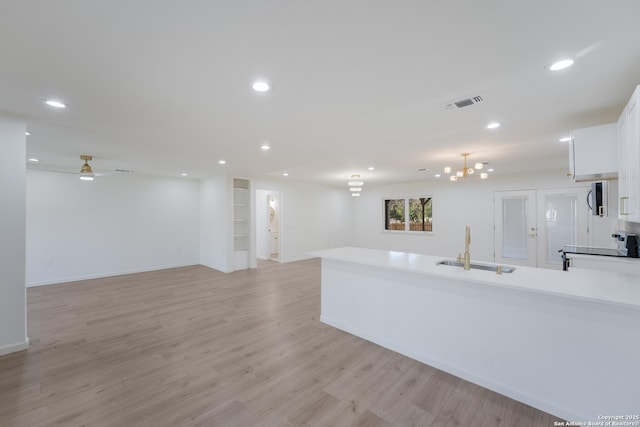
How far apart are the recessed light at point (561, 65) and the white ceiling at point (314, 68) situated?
0.22 feet

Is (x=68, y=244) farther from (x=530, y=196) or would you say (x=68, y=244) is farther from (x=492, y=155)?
(x=530, y=196)

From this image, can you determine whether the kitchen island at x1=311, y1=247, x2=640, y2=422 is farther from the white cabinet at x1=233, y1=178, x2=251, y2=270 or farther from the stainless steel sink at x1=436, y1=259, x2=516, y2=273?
the white cabinet at x1=233, y1=178, x2=251, y2=270

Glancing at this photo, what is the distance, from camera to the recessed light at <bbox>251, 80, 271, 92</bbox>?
212 centimetres

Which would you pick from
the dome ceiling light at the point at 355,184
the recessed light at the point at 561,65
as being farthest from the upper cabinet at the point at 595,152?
the dome ceiling light at the point at 355,184

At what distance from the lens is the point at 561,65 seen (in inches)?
73.5

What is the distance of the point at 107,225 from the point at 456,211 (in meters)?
9.11

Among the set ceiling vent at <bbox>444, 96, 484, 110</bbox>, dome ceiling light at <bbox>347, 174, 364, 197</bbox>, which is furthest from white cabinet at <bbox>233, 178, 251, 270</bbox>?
ceiling vent at <bbox>444, 96, 484, 110</bbox>

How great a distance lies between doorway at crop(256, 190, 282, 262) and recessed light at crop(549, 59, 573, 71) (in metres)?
7.43

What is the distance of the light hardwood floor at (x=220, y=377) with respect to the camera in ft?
6.48

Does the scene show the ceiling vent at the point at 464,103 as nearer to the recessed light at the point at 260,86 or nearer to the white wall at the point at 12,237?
the recessed light at the point at 260,86

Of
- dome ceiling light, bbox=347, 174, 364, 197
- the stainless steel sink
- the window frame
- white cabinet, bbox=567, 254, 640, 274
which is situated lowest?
white cabinet, bbox=567, 254, 640, 274

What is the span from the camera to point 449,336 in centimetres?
255

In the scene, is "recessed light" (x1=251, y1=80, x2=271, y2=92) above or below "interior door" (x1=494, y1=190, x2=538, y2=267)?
above

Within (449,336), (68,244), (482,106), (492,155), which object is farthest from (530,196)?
(68,244)
